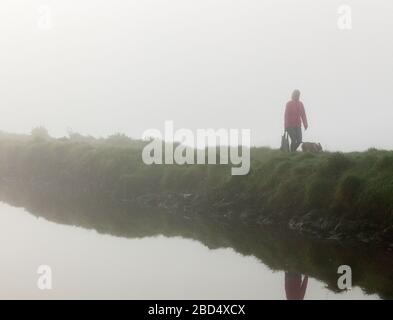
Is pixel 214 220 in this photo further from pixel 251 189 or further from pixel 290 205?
pixel 290 205

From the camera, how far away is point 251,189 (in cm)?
2758

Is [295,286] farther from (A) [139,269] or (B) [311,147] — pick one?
(B) [311,147]

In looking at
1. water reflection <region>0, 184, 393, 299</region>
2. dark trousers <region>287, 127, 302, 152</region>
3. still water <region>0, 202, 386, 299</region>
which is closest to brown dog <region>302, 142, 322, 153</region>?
dark trousers <region>287, 127, 302, 152</region>

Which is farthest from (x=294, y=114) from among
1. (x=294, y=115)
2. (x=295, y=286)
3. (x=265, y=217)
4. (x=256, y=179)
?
(x=295, y=286)

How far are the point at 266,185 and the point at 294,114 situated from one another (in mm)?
3963

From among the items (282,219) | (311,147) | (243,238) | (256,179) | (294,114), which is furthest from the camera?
(311,147)

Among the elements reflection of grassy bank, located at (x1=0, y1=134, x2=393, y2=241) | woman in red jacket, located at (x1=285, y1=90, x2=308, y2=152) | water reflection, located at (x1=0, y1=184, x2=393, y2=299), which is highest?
woman in red jacket, located at (x1=285, y1=90, x2=308, y2=152)

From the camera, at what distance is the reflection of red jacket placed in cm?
2853

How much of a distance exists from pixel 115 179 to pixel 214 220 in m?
11.2

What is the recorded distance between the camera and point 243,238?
74.9 ft

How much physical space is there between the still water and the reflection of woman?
3 cm

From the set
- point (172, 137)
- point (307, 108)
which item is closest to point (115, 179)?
point (172, 137)

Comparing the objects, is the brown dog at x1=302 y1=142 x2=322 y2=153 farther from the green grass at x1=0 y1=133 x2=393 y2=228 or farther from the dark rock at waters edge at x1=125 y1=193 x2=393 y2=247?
the dark rock at waters edge at x1=125 y1=193 x2=393 y2=247
